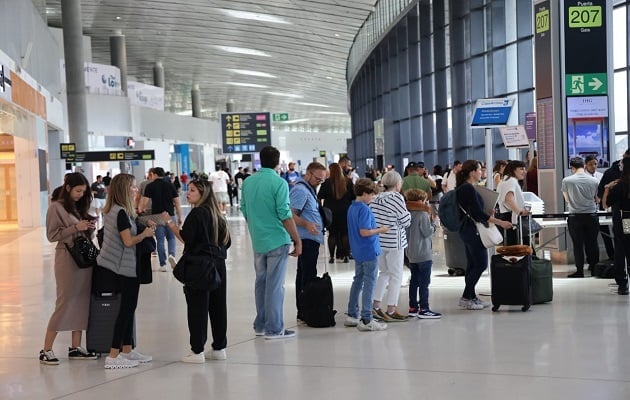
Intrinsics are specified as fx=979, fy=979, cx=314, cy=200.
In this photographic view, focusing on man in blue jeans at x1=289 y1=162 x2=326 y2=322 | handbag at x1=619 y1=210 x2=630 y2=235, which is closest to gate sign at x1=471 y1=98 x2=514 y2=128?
handbag at x1=619 y1=210 x2=630 y2=235

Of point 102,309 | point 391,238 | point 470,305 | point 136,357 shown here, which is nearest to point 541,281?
point 470,305

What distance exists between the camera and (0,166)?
34062 mm

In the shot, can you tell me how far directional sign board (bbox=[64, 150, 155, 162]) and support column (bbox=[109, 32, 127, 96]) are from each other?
963 cm

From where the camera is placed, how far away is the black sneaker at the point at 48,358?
7336mm

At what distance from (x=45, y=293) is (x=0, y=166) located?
23.2 meters

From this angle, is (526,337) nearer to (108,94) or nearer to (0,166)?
(0,166)

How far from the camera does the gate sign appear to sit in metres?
12.2

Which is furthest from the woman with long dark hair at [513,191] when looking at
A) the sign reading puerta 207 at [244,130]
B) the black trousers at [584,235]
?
the sign reading puerta 207 at [244,130]

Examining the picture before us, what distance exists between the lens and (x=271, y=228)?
801 cm

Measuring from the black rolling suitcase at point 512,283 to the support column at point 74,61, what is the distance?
96.1ft

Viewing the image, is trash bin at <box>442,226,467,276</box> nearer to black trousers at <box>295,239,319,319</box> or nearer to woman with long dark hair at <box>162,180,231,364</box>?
black trousers at <box>295,239,319,319</box>

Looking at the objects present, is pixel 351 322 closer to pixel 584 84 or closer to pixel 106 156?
pixel 584 84

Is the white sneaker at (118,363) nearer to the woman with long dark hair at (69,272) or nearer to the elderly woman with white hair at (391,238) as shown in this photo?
the woman with long dark hair at (69,272)

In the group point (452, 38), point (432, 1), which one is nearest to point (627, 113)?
point (452, 38)
